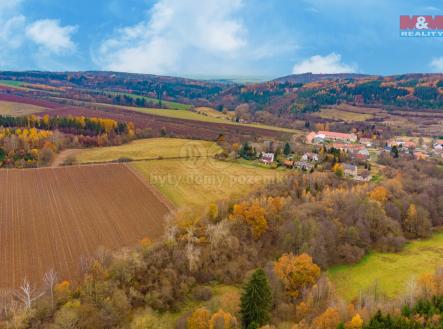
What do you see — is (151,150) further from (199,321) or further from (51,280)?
(199,321)

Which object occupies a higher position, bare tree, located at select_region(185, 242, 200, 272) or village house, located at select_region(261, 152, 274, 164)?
village house, located at select_region(261, 152, 274, 164)

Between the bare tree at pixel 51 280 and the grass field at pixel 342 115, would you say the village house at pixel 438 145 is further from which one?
the bare tree at pixel 51 280

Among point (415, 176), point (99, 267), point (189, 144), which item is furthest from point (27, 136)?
point (415, 176)

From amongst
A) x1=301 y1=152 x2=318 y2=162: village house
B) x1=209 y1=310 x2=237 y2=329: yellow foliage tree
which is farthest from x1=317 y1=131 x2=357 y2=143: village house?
x1=209 y1=310 x2=237 y2=329: yellow foliage tree

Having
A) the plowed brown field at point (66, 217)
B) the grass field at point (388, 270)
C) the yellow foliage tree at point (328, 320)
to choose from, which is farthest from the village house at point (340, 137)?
the yellow foliage tree at point (328, 320)

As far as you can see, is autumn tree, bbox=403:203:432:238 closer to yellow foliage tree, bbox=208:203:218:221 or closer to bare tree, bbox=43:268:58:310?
yellow foliage tree, bbox=208:203:218:221

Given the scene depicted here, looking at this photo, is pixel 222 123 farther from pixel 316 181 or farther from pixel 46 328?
pixel 46 328
